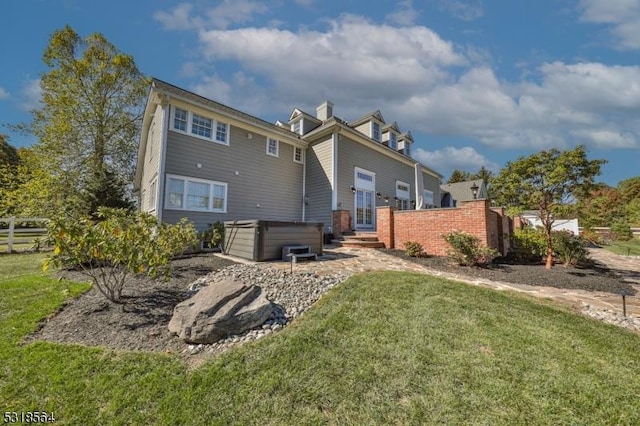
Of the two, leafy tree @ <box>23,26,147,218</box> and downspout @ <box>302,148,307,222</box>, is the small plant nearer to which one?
downspout @ <box>302,148,307,222</box>

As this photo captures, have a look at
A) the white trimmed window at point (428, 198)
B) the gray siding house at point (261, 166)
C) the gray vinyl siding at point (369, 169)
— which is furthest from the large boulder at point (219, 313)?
the white trimmed window at point (428, 198)

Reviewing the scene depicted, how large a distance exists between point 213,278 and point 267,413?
370 centimetres

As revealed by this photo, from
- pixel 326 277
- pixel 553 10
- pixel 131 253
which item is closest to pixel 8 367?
pixel 131 253

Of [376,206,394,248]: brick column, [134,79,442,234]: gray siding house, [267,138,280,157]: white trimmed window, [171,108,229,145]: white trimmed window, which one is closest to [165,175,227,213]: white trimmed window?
→ [134,79,442,234]: gray siding house

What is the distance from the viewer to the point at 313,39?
377 inches

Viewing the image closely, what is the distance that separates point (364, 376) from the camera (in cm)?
257

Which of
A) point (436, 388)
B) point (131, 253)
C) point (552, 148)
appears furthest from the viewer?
point (552, 148)

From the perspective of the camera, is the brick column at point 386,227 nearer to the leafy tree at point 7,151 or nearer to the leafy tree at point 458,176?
the leafy tree at point 7,151

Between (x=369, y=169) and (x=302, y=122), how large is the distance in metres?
4.67

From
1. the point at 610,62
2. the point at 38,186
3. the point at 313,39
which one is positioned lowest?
the point at 38,186

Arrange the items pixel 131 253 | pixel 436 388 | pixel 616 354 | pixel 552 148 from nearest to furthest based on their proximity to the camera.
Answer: pixel 436 388 → pixel 616 354 → pixel 131 253 → pixel 552 148

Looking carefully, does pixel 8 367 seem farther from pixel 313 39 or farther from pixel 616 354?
pixel 313 39

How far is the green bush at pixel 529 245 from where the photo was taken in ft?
28.6

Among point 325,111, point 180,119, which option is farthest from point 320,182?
point 180,119
